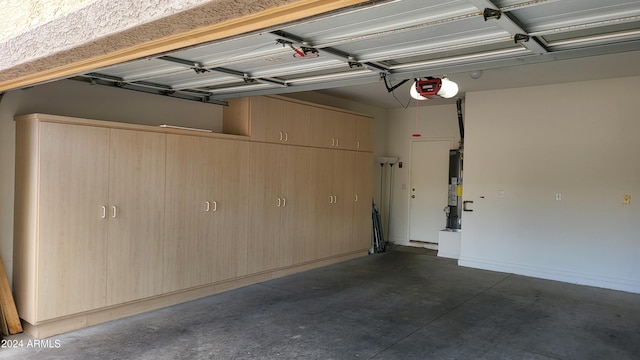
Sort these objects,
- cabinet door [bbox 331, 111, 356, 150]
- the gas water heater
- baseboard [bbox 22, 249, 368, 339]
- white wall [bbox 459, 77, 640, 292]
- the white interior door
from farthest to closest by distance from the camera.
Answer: the white interior door, the gas water heater, cabinet door [bbox 331, 111, 356, 150], white wall [bbox 459, 77, 640, 292], baseboard [bbox 22, 249, 368, 339]

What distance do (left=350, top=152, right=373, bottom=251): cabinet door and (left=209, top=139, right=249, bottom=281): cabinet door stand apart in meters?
2.22

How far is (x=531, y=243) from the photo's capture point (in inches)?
233

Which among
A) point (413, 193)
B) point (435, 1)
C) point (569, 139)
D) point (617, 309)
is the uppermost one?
point (435, 1)

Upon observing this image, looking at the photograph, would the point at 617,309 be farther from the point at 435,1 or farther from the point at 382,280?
the point at 435,1

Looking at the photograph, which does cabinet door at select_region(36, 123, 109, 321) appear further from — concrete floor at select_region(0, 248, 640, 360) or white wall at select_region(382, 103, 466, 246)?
white wall at select_region(382, 103, 466, 246)

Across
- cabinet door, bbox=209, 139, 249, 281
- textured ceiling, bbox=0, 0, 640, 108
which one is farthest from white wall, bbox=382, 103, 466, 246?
textured ceiling, bbox=0, 0, 640, 108

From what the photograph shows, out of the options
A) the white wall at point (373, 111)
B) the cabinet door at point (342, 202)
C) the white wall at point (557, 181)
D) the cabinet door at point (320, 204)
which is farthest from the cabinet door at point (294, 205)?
the white wall at point (557, 181)

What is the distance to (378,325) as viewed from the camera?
3914mm

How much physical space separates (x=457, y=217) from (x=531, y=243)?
4.91 feet

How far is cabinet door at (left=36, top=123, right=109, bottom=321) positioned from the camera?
11.3 feet

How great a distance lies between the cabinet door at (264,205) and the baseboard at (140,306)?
0.17m

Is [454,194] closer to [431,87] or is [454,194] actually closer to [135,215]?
[431,87]

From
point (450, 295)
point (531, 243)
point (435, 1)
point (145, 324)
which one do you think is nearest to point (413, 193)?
point (531, 243)

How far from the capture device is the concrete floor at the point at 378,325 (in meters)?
3.33
